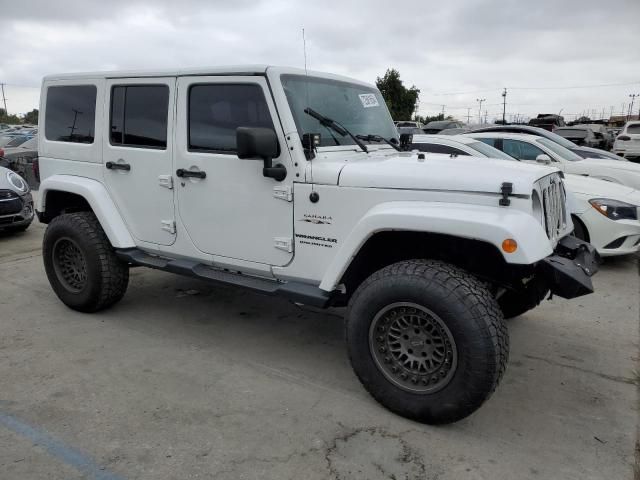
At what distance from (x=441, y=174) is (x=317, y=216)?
2.64 feet

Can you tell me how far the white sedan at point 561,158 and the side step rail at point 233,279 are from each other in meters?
5.49

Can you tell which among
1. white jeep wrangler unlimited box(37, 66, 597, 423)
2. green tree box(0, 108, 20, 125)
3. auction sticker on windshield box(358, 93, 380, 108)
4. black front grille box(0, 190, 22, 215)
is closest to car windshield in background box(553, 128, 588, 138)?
auction sticker on windshield box(358, 93, 380, 108)

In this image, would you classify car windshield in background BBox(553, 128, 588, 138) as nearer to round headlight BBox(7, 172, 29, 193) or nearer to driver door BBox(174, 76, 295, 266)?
round headlight BBox(7, 172, 29, 193)

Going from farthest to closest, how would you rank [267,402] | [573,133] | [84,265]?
[573,133] < [84,265] < [267,402]

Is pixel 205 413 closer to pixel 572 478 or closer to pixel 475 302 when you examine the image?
pixel 475 302

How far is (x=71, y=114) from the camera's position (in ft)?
14.5

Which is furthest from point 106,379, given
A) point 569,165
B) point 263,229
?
point 569,165

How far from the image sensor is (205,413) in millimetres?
2990

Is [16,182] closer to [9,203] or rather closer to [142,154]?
[9,203]

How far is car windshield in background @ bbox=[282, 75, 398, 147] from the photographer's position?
3.33 meters

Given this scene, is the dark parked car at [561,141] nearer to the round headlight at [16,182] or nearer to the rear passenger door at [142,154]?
the rear passenger door at [142,154]

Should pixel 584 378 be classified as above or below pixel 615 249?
below

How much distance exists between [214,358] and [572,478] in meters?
2.38

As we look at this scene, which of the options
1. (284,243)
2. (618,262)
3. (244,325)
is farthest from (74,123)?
(618,262)
